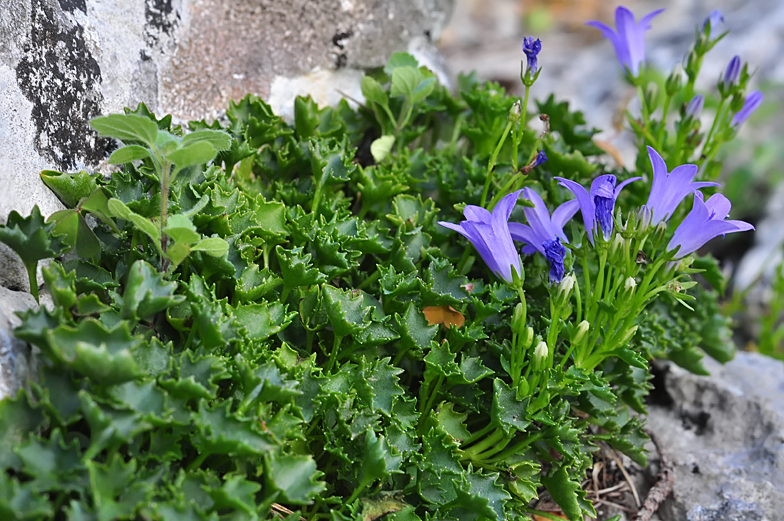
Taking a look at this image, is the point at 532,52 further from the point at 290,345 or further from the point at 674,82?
the point at 290,345

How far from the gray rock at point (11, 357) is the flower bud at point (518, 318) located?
1214 millimetres

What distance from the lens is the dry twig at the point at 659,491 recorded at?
87.0 inches

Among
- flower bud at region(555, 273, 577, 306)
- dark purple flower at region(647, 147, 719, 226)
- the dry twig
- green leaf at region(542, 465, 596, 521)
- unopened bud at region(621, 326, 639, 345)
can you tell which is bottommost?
the dry twig

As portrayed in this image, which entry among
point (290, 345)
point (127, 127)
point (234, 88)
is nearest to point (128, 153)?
point (127, 127)

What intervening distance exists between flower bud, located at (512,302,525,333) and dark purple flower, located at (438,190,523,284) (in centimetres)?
9

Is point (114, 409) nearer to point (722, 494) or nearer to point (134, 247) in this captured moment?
point (134, 247)

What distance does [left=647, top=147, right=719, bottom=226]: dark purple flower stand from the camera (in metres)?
1.81

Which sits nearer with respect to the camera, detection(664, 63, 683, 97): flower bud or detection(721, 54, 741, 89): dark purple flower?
detection(721, 54, 741, 89): dark purple flower

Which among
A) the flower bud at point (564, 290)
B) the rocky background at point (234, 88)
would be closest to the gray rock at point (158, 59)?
the rocky background at point (234, 88)

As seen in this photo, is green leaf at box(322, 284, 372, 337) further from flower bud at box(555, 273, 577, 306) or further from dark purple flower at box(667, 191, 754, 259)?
dark purple flower at box(667, 191, 754, 259)

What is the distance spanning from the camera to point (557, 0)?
8539mm

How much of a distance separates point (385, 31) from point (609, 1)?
22.5 feet

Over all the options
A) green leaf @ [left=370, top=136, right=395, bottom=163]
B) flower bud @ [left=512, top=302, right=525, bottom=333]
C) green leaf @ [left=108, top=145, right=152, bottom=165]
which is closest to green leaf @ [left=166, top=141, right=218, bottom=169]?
green leaf @ [left=108, top=145, right=152, bottom=165]

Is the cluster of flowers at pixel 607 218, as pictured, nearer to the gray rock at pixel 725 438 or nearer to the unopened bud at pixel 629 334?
the unopened bud at pixel 629 334
